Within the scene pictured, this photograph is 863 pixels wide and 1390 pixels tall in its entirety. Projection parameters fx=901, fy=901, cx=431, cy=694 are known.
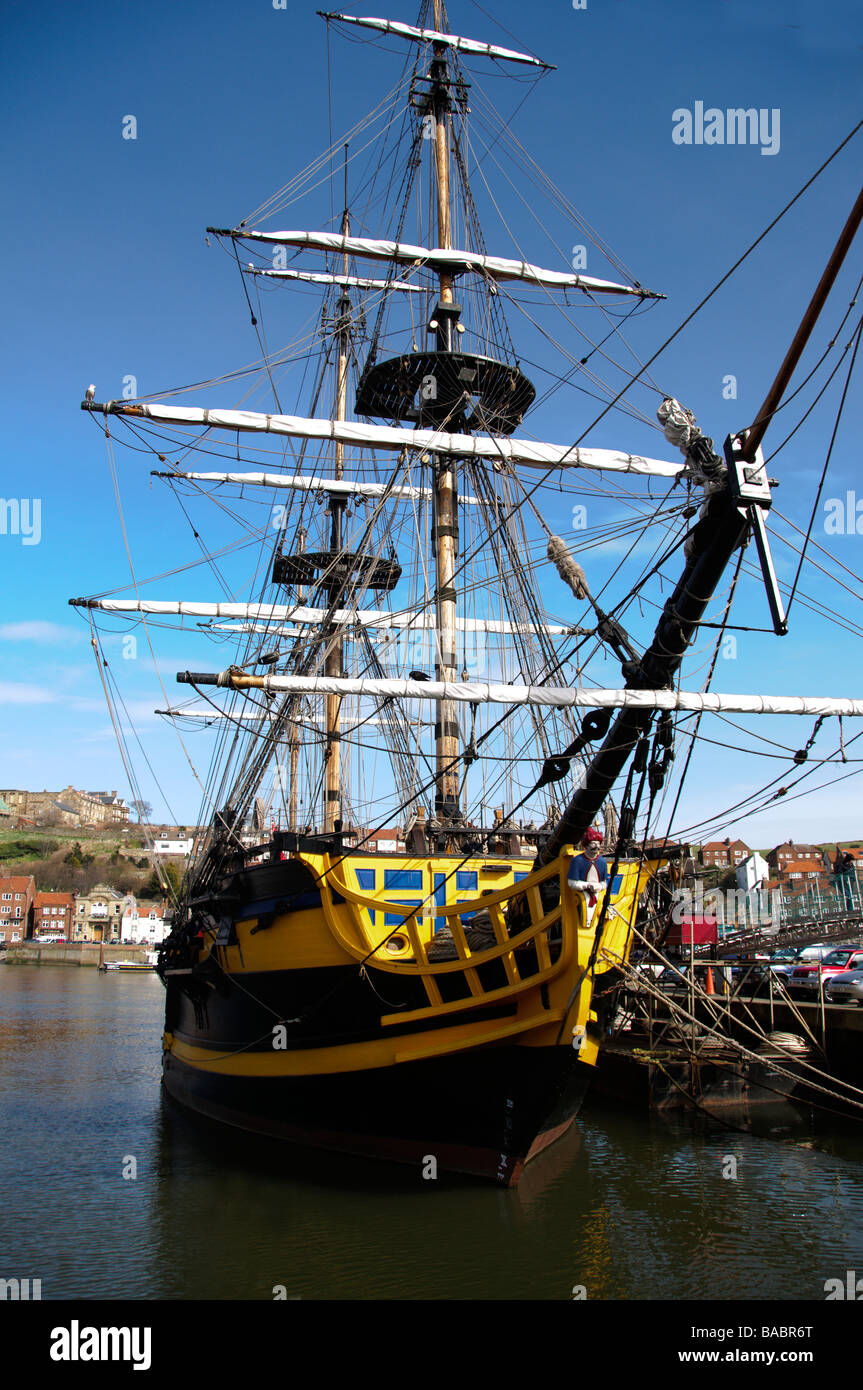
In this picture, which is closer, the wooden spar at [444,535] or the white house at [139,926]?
the wooden spar at [444,535]

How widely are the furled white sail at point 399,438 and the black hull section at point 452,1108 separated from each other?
41.2 feet

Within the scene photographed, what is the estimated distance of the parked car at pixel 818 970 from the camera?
23.5 meters

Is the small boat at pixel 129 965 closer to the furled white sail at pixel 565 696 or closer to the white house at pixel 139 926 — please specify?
the white house at pixel 139 926

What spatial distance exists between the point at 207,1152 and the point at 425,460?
14.4 metres

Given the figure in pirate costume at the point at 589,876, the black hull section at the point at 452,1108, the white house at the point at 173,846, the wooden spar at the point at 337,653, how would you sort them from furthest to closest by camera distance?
the white house at the point at 173,846, the wooden spar at the point at 337,653, the black hull section at the point at 452,1108, the figure in pirate costume at the point at 589,876

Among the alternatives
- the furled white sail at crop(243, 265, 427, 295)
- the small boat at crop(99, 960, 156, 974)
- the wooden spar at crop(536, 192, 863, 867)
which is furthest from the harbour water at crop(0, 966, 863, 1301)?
the small boat at crop(99, 960, 156, 974)

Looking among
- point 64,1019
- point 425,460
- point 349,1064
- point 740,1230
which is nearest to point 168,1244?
point 349,1064

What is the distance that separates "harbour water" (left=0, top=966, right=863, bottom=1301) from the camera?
9258 mm

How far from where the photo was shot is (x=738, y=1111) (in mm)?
17781

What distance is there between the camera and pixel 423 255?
2234 cm

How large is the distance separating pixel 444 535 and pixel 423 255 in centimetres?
791

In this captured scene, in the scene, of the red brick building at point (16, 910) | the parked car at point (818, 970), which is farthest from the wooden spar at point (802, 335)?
the red brick building at point (16, 910)

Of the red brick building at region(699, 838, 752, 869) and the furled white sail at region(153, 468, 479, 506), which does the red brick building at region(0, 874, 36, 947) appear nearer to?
the red brick building at region(699, 838, 752, 869)

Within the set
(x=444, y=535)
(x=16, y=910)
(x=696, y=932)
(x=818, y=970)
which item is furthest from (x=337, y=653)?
(x=16, y=910)
